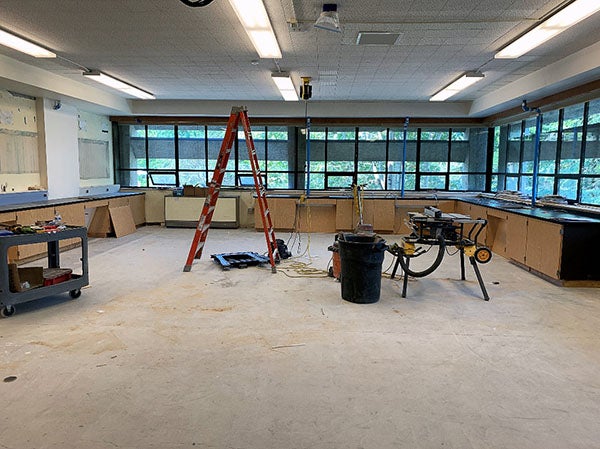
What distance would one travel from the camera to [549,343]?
11.6ft

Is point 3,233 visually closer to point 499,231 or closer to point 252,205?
point 252,205

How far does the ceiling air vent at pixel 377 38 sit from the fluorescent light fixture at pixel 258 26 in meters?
0.96

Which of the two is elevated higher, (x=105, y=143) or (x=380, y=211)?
(x=105, y=143)

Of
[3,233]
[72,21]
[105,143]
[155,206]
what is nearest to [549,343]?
[3,233]

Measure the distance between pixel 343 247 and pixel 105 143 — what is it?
762cm

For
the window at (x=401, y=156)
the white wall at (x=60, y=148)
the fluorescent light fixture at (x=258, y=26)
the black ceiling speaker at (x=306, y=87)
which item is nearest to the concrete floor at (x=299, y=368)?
the fluorescent light fixture at (x=258, y=26)

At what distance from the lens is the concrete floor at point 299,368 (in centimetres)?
232

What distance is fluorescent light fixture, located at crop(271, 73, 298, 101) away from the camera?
21.8 ft

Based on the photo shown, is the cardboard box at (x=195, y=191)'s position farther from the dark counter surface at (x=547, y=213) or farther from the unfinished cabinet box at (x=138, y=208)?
the dark counter surface at (x=547, y=213)

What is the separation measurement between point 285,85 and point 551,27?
4126 millimetres

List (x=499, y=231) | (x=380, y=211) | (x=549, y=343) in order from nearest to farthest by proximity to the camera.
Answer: (x=549, y=343) < (x=499, y=231) < (x=380, y=211)

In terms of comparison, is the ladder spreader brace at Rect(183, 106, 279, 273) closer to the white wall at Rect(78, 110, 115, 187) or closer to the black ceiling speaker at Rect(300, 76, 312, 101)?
the black ceiling speaker at Rect(300, 76, 312, 101)

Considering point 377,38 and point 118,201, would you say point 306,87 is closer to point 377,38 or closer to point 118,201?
point 377,38

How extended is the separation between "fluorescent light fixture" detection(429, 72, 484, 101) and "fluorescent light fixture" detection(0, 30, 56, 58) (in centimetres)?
587
